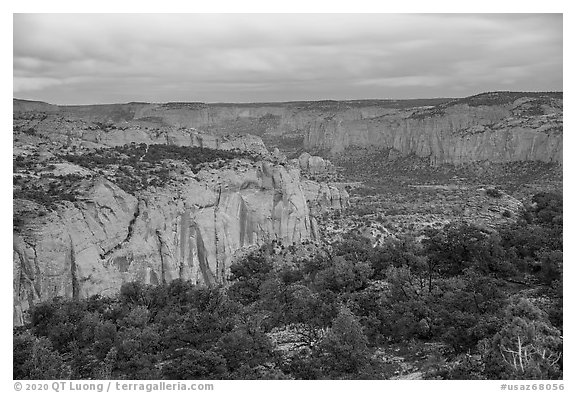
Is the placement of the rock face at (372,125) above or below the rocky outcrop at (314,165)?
above

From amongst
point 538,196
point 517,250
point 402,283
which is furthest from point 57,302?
point 538,196

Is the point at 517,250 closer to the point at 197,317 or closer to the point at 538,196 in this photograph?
the point at 538,196

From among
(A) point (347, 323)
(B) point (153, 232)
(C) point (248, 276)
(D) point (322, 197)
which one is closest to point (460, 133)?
(D) point (322, 197)

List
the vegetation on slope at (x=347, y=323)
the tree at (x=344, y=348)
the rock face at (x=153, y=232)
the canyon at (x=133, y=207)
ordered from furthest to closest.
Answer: the canyon at (x=133, y=207), the rock face at (x=153, y=232), the tree at (x=344, y=348), the vegetation on slope at (x=347, y=323)

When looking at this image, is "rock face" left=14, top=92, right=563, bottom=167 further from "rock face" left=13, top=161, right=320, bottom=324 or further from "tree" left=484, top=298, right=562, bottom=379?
"tree" left=484, top=298, right=562, bottom=379

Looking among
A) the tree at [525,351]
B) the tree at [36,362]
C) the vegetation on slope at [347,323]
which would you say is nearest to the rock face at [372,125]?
the vegetation on slope at [347,323]

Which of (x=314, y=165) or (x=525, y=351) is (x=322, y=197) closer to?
(x=525, y=351)

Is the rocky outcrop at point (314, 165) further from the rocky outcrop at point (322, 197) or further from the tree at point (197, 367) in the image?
the tree at point (197, 367)

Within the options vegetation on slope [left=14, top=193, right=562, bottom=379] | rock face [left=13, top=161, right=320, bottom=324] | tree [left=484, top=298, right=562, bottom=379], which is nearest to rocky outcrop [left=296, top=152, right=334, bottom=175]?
rock face [left=13, top=161, right=320, bottom=324]
